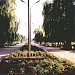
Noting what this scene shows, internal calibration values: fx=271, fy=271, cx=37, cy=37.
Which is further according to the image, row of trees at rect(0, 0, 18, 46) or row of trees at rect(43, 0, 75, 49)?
row of trees at rect(0, 0, 18, 46)

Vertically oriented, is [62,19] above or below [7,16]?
Answer: below

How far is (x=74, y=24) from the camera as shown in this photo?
4906 centimetres

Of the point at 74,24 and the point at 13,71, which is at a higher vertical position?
the point at 74,24

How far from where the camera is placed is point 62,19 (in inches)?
2098

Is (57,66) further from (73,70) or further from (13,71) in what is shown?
(13,71)

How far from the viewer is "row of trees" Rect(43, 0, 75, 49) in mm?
50031

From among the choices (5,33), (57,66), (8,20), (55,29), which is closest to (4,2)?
(8,20)

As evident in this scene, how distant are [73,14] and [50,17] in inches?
435

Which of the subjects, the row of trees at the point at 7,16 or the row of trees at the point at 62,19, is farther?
the row of trees at the point at 7,16

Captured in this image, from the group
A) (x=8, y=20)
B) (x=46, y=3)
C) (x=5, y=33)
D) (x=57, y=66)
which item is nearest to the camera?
(x=57, y=66)

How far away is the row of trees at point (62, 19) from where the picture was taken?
164 feet

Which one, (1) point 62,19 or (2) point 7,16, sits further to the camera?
(1) point 62,19

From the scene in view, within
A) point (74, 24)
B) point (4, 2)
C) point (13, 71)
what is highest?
point (4, 2)

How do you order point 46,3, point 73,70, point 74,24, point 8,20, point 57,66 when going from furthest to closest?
1. point 46,3
2. point 8,20
3. point 74,24
4. point 57,66
5. point 73,70
